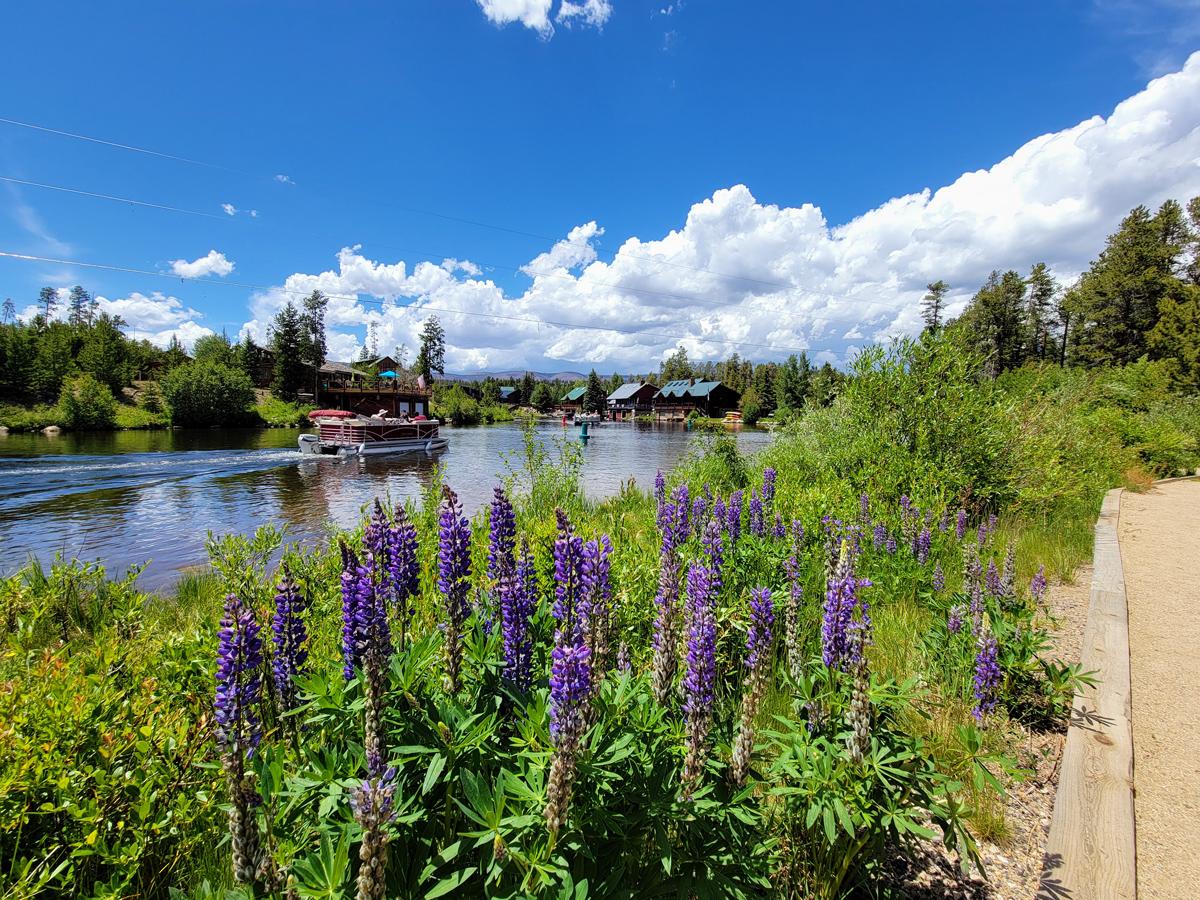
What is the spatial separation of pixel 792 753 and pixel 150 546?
1629 cm

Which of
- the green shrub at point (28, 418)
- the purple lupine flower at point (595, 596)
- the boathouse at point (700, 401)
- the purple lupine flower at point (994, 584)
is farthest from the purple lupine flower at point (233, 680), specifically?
the boathouse at point (700, 401)

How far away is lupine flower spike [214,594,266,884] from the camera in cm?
159

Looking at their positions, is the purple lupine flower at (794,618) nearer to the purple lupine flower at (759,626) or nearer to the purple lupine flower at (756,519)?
the purple lupine flower at (759,626)

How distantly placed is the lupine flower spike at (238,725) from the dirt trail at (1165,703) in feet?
12.9

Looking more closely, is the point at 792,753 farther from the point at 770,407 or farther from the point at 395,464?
the point at 770,407

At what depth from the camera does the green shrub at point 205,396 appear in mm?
49656

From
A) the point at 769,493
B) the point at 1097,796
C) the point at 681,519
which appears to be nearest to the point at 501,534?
the point at 681,519

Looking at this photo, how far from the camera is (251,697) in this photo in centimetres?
191

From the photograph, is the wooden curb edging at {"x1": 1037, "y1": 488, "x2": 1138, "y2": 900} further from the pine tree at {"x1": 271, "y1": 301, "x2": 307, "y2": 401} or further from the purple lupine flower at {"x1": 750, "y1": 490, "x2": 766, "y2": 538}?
the pine tree at {"x1": 271, "y1": 301, "x2": 307, "y2": 401}

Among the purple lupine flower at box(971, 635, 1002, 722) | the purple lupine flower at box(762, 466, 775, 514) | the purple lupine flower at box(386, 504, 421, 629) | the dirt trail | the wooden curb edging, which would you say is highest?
the purple lupine flower at box(386, 504, 421, 629)

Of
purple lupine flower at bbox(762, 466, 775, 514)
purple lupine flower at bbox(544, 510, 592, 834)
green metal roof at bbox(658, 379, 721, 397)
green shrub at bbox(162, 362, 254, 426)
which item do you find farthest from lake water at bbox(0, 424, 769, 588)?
green metal roof at bbox(658, 379, 721, 397)

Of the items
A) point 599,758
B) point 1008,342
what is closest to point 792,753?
point 599,758

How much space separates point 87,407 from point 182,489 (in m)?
35.0

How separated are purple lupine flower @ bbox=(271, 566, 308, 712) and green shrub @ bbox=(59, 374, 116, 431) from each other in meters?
57.6
